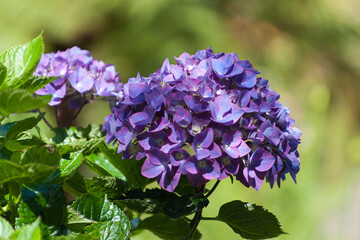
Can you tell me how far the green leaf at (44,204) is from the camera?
394mm

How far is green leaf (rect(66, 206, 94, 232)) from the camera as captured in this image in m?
0.43

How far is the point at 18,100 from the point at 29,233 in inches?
4.6

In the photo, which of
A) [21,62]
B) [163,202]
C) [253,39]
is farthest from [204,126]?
[253,39]

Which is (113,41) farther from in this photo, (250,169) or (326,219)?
(250,169)

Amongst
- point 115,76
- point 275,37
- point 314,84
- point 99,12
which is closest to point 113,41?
point 99,12

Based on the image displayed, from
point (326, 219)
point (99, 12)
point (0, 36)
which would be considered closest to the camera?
point (326, 219)

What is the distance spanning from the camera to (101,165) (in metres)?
0.56

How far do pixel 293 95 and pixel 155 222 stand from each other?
123 inches

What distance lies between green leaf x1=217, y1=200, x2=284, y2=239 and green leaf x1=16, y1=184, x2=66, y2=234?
177mm

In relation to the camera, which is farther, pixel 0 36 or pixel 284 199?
pixel 0 36

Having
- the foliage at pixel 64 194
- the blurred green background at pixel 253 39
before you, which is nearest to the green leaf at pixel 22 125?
the foliage at pixel 64 194

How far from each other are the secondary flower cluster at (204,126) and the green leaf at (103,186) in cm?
4

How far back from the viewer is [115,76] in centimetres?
67

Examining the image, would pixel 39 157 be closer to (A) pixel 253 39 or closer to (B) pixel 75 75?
(B) pixel 75 75
